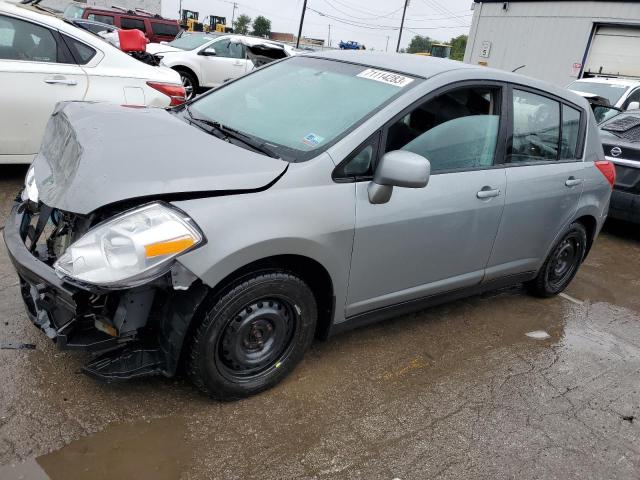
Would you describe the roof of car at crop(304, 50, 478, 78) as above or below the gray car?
above

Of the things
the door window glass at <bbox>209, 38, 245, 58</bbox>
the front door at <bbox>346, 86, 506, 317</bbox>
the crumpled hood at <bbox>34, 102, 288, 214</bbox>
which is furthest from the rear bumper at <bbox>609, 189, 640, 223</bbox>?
the door window glass at <bbox>209, 38, 245, 58</bbox>

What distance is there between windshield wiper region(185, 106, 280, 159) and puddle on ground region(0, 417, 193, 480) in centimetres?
138

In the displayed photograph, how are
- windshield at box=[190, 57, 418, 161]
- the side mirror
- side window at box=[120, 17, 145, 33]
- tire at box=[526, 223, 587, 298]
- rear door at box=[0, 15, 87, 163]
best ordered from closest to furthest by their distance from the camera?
the side mirror
windshield at box=[190, 57, 418, 161]
tire at box=[526, 223, 587, 298]
rear door at box=[0, 15, 87, 163]
side window at box=[120, 17, 145, 33]

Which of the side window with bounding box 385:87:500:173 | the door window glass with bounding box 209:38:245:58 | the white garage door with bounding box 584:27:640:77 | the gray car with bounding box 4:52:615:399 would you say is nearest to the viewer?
the gray car with bounding box 4:52:615:399

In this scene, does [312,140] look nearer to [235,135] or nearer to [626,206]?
[235,135]

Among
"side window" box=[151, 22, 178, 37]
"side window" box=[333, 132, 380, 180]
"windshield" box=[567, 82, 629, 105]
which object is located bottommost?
"side window" box=[333, 132, 380, 180]

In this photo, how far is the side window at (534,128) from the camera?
3461 mm

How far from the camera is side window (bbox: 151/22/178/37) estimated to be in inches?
818

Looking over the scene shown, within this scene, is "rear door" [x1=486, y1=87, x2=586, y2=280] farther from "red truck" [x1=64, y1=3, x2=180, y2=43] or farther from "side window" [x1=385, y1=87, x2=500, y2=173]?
"red truck" [x1=64, y1=3, x2=180, y2=43]

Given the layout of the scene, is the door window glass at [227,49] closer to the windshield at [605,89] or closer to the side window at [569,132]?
the windshield at [605,89]

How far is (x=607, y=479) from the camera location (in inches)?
98.7

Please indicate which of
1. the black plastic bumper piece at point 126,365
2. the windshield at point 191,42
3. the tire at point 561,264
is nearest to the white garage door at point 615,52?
the windshield at point 191,42

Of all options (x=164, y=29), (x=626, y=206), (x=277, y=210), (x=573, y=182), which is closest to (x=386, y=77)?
(x=277, y=210)

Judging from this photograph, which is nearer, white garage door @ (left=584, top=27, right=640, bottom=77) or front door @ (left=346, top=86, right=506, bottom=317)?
front door @ (left=346, top=86, right=506, bottom=317)
